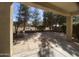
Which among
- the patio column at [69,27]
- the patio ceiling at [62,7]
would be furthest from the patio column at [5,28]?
the patio column at [69,27]

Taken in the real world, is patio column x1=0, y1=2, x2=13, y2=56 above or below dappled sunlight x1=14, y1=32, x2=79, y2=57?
above

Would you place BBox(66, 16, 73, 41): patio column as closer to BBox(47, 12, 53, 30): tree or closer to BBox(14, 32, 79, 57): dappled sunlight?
BBox(14, 32, 79, 57): dappled sunlight

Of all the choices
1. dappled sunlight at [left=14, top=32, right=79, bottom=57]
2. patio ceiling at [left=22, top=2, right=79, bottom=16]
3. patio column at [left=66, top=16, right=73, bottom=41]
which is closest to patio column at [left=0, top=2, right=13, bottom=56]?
patio ceiling at [left=22, top=2, right=79, bottom=16]

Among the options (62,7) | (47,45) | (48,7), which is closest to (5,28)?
(48,7)

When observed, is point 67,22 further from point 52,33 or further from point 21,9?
point 21,9

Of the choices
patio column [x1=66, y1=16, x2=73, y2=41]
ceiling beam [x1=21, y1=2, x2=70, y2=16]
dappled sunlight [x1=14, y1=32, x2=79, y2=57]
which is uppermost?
ceiling beam [x1=21, y1=2, x2=70, y2=16]

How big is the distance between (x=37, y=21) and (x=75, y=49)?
3290 millimetres

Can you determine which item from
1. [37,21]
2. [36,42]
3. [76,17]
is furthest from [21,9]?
[76,17]

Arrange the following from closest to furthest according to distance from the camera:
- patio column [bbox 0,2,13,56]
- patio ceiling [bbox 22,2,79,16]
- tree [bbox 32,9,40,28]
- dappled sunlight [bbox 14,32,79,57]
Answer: patio column [bbox 0,2,13,56], patio ceiling [bbox 22,2,79,16], dappled sunlight [bbox 14,32,79,57], tree [bbox 32,9,40,28]

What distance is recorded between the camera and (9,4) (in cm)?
733

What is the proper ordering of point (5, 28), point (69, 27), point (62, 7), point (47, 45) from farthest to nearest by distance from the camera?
point (69, 27)
point (62, 7)
point (47, 45)
point (5, 28)

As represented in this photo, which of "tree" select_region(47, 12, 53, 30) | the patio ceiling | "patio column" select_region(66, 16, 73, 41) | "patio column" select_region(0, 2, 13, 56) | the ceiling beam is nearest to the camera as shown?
"patio column" select_region(0, 2, 13, 56)

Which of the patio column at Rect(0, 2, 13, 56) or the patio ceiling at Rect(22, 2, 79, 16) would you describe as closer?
the patio column at Rect(0, 2, 13, 56)

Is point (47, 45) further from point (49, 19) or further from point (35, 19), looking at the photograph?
point (49, 19)
